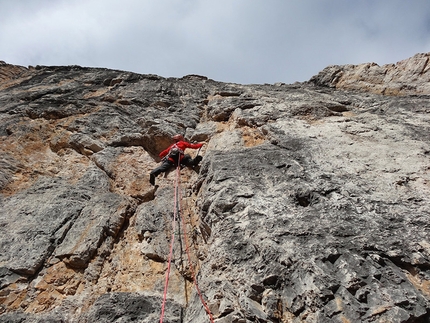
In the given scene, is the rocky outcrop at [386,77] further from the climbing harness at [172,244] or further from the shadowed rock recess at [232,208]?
the climbing harness at [172,244]

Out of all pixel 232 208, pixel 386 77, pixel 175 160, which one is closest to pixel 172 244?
pixel 232 208

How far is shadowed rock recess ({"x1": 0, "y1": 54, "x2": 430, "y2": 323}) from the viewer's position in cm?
360

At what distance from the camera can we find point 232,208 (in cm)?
492

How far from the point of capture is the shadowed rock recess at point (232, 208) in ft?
11.8

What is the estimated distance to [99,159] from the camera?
782 cm

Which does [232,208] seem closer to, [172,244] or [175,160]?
[172,244]

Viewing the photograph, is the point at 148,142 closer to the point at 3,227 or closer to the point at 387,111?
the point at 3,227

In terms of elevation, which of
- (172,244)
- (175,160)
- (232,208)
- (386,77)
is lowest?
(172,244)

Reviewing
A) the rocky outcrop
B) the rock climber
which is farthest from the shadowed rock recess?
the rock climber

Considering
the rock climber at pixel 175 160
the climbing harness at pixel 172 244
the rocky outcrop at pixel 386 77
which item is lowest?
the climbing harness at pixel 172 244

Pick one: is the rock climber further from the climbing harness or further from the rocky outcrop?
the rocky outcrop

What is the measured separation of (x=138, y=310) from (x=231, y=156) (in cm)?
334

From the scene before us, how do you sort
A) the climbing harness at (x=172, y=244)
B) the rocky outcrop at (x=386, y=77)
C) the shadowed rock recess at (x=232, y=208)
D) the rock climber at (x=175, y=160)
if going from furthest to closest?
the rocky outcrop at (x=386, y=77), the rock climber at (x=175, y=160), the climbing harness at (x=172, y=244), the shadowed rock recess at (x=232, y=208)

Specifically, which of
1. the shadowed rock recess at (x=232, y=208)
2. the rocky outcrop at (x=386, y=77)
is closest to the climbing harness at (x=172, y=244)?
the shadowed rock recess at (x=232, y=208)
